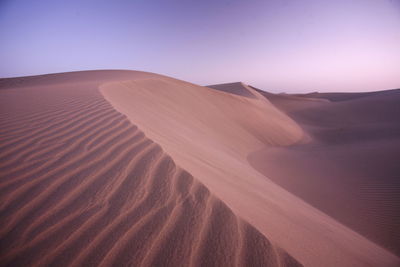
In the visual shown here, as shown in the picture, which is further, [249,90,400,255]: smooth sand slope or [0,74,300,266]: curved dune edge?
[249,90,400,255]: smooth sand slope

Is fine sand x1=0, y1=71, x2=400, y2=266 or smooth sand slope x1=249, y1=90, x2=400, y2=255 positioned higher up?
fine sand x1=0, y1=71, x2=400, y2=266

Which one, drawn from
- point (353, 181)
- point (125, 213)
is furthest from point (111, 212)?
point (353, 181)

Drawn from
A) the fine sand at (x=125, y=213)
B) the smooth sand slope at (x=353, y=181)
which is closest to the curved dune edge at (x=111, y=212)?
the fine sand at (x=125, y=213)

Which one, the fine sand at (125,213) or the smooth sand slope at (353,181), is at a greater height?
the fine sand at (125,213)

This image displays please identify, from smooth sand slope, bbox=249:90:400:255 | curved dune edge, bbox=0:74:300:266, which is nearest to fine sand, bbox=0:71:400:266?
curved dune edge, bbox=0:74:300:266

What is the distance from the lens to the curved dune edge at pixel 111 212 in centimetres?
113

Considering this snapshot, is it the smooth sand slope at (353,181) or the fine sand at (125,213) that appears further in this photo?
the smooth sand slope at (353,181)

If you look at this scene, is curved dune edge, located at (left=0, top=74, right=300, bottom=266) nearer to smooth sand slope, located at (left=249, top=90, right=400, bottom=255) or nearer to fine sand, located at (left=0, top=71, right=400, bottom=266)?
fine sand, located at (left=0, top=71, right=400, bottom=266)

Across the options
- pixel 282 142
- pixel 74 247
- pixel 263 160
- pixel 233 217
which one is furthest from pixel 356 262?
pixel 282 142

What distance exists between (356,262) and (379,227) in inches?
94.5

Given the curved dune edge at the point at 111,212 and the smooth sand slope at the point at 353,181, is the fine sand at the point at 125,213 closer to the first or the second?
the curved dune edge at the point at 111,212

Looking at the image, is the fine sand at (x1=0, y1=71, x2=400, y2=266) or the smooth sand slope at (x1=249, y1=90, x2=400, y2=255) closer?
the fine sand at (x1=0, y1=71, x2=400, y2=266)

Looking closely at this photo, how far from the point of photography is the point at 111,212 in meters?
1.39

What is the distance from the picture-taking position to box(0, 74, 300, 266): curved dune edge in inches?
44.7
